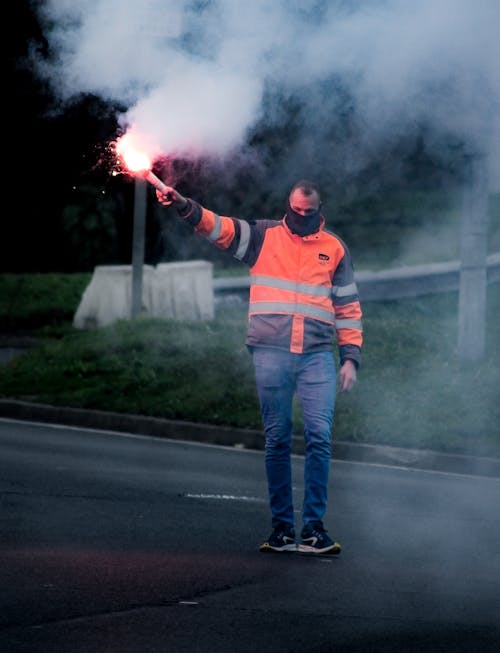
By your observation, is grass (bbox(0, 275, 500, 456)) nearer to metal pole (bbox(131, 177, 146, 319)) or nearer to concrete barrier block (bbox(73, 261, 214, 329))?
metal pole (bbox(131, 177, 146, 319))

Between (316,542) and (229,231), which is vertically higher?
(229,231)

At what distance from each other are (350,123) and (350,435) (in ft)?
16.1

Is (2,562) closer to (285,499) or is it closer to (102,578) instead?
(102,578)

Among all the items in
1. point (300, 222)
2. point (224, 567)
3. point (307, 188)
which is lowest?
point (224, 567)

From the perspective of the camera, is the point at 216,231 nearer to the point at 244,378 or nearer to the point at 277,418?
the point at 277,418

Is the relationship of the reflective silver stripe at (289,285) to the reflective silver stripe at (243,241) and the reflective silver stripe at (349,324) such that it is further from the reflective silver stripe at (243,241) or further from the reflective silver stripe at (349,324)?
the reflective silver stripe at (349,324)

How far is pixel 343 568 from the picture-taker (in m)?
7.59

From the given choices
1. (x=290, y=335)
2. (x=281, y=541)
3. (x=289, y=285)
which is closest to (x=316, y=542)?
(x=281, y=541)

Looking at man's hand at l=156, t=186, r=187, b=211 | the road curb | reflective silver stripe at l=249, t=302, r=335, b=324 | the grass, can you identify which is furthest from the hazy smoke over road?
the grass

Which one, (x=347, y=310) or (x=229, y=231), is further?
(x=347, y=310)

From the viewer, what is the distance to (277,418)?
8.16 metres

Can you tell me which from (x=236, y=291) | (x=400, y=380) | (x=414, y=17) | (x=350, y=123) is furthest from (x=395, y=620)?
(x=236, y=291)

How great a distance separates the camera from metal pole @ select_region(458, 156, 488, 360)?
51.8 ft

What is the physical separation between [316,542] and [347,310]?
1.19 m
